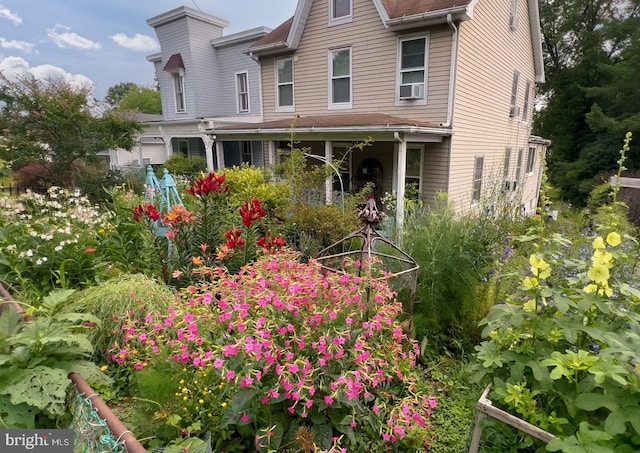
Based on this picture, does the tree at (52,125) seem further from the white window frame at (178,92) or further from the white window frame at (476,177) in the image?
the white window frame at (476,177)

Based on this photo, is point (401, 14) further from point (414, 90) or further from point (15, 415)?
point (15, 415)

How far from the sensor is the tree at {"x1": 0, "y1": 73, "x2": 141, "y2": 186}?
882 centimetres

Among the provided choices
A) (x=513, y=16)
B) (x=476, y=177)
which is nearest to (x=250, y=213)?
(x=476, y=177)

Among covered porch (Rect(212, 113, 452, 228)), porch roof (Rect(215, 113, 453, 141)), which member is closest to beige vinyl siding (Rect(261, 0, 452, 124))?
porch roof (Rect(215, 113, 453, 141))

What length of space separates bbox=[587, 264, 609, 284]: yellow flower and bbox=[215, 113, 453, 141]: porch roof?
5.70m

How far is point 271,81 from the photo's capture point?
1113 cm

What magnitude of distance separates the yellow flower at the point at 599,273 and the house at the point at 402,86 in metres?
5.47

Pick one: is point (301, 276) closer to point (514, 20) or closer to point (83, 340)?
point (83, 340)

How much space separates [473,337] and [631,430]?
2035 mm

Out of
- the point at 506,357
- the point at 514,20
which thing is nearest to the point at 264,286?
the point at 506,357

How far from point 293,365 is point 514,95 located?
533 inches

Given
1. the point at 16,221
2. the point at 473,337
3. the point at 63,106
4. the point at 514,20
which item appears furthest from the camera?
the point at 514,20

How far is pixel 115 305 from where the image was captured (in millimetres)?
2773

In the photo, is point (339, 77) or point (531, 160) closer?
point (339, 77)
